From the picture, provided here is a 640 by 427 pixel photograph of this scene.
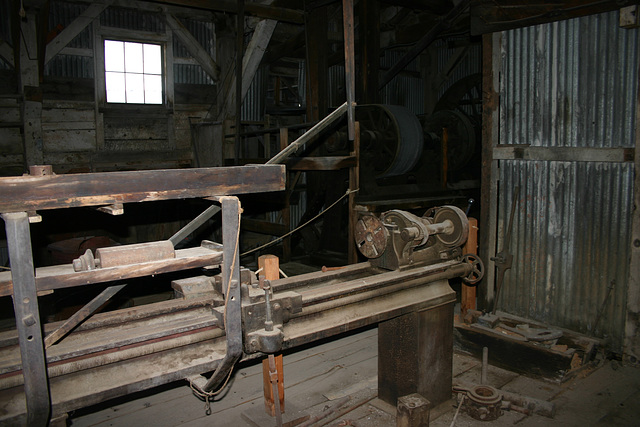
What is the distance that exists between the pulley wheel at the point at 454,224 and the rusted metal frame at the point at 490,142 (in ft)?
4.14

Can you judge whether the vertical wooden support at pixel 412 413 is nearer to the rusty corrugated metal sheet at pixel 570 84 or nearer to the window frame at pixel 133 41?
the rusty corrugated metal sheet at pixel 570 84

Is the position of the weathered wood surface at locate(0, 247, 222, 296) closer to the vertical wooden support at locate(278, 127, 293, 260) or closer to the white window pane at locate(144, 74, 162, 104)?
the vertical wooden support at locate(278, 127, 293, 260)

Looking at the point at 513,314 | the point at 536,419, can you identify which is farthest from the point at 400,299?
the point at 513,314

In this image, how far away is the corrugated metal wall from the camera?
3783 millimetres

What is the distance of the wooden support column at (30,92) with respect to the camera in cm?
699

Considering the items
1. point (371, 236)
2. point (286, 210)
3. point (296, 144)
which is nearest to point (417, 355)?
point (371, 236)

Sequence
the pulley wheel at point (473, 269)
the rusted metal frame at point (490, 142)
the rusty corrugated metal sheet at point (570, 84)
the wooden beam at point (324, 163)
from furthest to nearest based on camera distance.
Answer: the wooden beam at point (324, 163) → the rusted metal frame at point (490, 142) → the rusty corrugated metal sheet at point (570, 84) → the pulley wheel at point (473, 269)

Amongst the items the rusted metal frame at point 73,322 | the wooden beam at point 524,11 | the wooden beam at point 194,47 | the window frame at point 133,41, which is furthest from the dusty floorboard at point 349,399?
the wooden beam at point 194,47

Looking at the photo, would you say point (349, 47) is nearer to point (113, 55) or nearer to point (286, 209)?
point (286, 209)

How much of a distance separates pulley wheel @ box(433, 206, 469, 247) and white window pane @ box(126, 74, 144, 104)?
21.3ft

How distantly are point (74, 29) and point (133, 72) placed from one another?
1.06 meters

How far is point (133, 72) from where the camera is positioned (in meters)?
8.26

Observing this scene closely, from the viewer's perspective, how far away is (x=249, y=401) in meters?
3.47

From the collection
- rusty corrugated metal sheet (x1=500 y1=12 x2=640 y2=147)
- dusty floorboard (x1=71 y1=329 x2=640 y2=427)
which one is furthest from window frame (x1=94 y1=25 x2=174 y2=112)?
rusty corrugated metal sheet (x1=500 y1=12 x2=640 y2=147)
